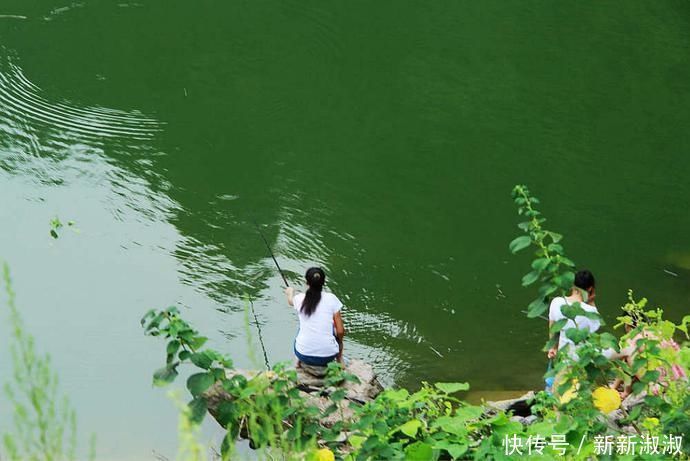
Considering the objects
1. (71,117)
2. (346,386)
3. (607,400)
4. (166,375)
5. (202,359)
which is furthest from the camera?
(71,117)

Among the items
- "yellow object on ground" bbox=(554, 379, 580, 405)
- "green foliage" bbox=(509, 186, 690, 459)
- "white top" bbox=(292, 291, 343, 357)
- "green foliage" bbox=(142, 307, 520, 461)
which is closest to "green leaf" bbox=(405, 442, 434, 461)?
"green foliage" bbox=(142, 307, 520, 461)

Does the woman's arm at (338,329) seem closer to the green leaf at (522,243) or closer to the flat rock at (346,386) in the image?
the flat rock at (346,386)

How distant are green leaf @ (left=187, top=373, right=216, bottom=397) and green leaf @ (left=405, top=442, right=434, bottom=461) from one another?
74cm

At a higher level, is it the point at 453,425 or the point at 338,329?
the point at 453,425

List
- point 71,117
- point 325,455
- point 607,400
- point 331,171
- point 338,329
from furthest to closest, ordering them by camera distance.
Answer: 1. point 71,117
2. point 331,171
3. point 338,329
4. point 607,400
5. point 325,455

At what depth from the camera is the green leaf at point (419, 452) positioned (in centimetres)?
357

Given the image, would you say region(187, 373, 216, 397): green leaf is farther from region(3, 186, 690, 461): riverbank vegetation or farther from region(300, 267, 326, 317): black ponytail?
region(300, 267, 326, 317): black ponytail

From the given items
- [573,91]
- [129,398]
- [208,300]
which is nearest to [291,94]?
[573,91]

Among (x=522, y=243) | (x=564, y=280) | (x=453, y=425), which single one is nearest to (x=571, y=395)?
(x=453, y=425)

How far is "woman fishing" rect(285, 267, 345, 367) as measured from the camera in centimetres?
548

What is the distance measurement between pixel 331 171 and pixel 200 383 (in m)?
5.27

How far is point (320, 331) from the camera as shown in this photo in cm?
548

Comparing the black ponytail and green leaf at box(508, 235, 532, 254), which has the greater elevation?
green leaf at box(508, 235, 532, 254)

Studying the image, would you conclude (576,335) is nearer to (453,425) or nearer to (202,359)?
(453,425)
